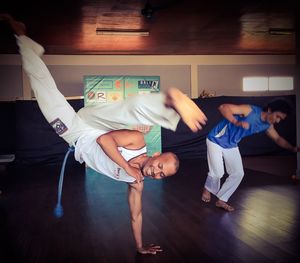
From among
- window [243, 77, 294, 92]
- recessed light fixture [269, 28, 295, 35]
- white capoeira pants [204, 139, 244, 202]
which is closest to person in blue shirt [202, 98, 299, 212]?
white capoeira pants [204, 139, 244, 202]

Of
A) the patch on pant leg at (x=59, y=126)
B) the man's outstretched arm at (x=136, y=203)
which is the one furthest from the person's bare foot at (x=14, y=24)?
the man's outstretched arm at (x=136, y=203)

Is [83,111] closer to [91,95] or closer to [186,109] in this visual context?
[186,109]

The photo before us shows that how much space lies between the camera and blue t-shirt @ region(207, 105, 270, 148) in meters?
2.82

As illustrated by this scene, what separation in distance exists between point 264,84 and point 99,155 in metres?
7.74

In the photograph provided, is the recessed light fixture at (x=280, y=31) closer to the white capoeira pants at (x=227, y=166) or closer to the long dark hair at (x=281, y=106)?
the white capoeira pants at (x=227, y=166)

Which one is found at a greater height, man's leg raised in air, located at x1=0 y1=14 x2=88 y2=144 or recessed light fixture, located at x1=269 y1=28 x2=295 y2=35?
recessed light fixture, located at x1=269 y1=28 x2=295 y2=35

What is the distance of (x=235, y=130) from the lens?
3205 mm

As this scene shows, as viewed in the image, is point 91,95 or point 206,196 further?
point 91,95

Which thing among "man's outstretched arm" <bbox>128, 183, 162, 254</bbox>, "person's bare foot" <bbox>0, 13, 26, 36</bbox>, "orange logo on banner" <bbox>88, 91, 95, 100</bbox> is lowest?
"man's outstretched arm" <bbox>128, 183, 162, 254</bbox>

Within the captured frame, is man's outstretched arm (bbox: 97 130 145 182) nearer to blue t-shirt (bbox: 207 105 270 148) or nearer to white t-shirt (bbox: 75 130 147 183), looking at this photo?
white t-shirt (bbox: 75 130 147 183)

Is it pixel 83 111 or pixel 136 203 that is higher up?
pixel 83 111

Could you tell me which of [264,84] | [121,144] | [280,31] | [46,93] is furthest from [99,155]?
[264,84]

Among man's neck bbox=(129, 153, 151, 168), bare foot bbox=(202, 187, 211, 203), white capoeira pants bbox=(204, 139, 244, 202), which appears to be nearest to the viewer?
man's neck bbox=(129, 153, 151, 168)

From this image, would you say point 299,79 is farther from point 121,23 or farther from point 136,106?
point 136,106
